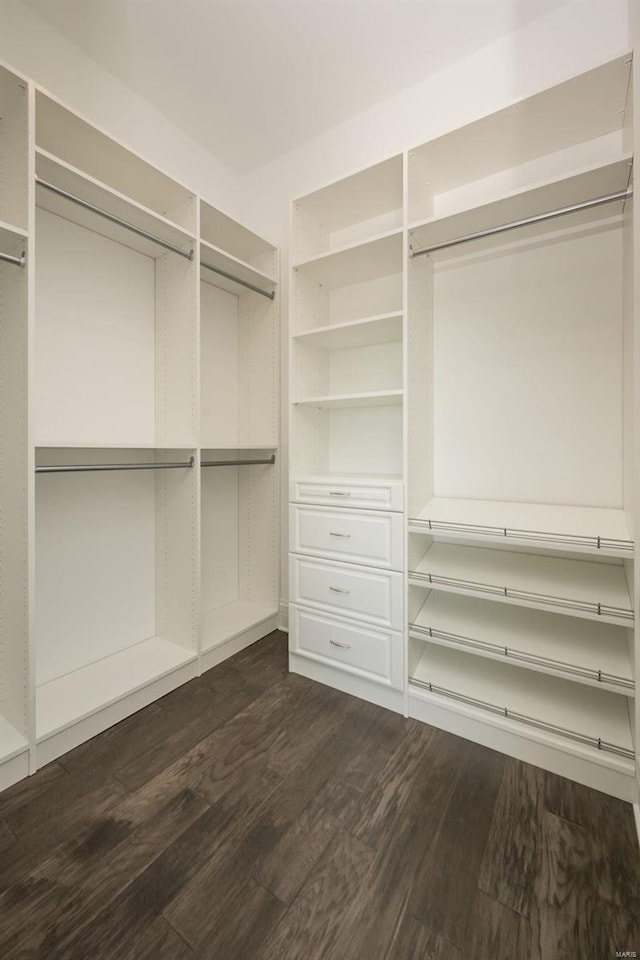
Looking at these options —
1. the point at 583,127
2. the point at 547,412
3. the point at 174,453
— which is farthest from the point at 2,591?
the point at 583,127

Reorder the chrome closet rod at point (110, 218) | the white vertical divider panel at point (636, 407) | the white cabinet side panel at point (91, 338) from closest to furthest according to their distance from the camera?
the white vertical divider panel at point (636, 407) → the chrome closet rod at point (110, 218) → the white cabinet side panel at point (91, 338)

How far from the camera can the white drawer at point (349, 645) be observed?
1.81 m

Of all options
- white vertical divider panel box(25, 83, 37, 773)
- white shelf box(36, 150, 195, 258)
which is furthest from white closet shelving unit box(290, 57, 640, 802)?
white vertical divider panel box(25, 83, 37, 773)

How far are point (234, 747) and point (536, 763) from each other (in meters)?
1.12

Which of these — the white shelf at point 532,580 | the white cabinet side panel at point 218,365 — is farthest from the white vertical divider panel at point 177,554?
the white shelf at point 532,580

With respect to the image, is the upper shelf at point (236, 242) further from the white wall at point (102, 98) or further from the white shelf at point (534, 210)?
the white shelf at point (534, 210)

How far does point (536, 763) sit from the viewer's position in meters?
1.51

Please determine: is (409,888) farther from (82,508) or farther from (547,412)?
(82,508)

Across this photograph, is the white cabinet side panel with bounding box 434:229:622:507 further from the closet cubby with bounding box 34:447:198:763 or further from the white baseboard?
the closet cubby with bounding box 34:447:198:763

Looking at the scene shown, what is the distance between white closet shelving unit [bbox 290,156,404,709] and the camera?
184 centimetres

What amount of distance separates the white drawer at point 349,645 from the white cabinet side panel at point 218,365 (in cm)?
112

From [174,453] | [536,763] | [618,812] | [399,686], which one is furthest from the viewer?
[174,453]

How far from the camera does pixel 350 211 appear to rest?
7.25 feet

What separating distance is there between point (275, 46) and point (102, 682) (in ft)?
9.90
